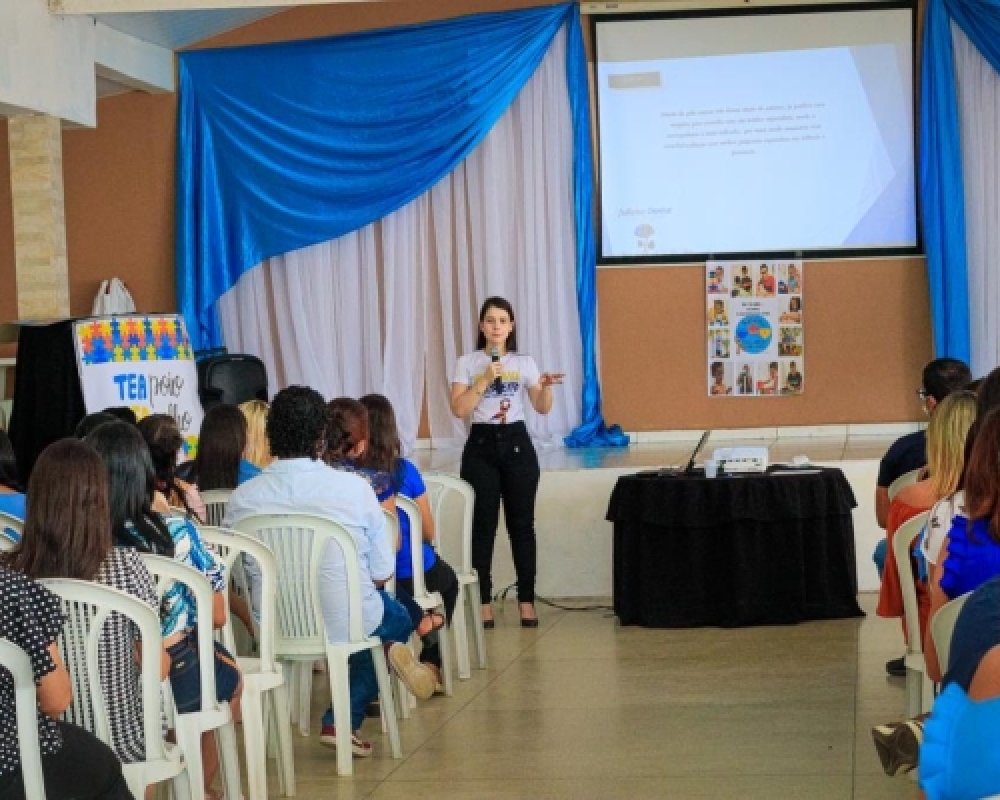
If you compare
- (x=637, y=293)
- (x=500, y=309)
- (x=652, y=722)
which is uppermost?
(x=637, y=293)

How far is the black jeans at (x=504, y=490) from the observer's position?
7.56 metres

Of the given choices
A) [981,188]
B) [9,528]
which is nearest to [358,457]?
[9,528]

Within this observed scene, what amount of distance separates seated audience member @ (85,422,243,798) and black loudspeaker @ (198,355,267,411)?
220 inches

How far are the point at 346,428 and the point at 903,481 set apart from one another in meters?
1.91

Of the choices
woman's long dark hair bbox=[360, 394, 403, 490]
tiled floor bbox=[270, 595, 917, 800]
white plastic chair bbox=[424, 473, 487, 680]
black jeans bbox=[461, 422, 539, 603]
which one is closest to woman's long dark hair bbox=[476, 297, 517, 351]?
black jeans bbox=[461, 422, 539, 603]

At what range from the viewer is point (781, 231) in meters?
11.0

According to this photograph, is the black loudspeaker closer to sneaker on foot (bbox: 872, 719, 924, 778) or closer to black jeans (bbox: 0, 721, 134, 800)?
black jeans (bbox: 0, 721, 134, 800)

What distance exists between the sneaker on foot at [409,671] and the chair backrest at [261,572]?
0.57 m

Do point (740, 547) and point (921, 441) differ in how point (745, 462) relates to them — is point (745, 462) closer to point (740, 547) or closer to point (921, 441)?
point (740, 547)

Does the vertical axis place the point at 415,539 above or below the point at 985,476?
below

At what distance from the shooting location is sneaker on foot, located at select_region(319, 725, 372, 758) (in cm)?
521

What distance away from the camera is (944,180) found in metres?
10.5

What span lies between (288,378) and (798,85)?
12.6 feet

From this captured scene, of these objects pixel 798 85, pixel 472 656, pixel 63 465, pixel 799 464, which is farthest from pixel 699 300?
pixel 63 465
